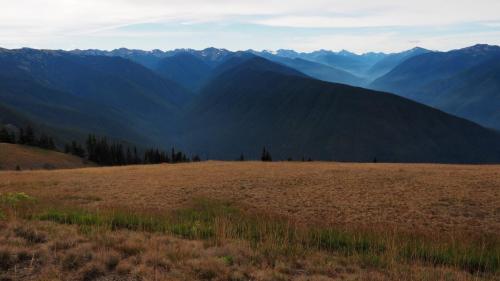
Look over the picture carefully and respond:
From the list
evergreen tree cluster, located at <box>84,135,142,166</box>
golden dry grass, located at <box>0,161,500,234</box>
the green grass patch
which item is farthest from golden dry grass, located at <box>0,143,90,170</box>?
the green grass patch

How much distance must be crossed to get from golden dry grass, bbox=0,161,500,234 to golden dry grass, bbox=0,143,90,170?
85151mm

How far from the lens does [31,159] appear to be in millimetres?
120250

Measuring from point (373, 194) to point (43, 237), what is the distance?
72.6ft

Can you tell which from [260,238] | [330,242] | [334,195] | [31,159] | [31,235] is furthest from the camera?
[31,159]

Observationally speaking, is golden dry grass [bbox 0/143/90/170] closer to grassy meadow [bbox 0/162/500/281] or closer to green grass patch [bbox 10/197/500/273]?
grassy meadow [bbox 0/162/500/281]

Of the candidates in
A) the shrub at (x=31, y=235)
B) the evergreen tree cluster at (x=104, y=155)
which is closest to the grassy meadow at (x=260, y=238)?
the shrub at (x=31, y=235)

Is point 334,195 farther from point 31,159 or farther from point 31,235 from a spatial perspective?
point 31,159

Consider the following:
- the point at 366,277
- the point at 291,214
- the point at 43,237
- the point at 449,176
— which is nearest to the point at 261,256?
the point at 366,277

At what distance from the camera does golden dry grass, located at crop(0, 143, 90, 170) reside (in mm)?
112062

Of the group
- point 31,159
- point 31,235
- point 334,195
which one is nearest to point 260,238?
point 31,235

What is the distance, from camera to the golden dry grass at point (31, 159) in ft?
368

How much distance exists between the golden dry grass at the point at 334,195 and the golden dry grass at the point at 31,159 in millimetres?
85151

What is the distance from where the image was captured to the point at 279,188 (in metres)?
33.2

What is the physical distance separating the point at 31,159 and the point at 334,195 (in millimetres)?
113036
